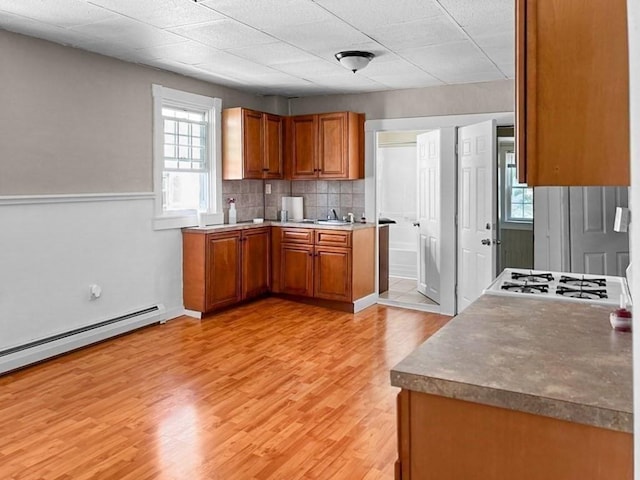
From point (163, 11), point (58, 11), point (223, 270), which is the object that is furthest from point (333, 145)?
point (58, 11)

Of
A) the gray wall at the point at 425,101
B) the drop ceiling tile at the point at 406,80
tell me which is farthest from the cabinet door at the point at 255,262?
the drop ceiling tile at the point at 406,80

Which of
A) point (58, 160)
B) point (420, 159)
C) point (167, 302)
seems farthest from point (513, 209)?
point (58, 160)

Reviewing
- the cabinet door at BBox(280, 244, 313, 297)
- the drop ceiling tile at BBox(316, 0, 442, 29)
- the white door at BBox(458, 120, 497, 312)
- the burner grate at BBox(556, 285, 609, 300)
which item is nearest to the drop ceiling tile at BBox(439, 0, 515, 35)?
the drop ceiling tile at BBox(316, 0, 442, 29)

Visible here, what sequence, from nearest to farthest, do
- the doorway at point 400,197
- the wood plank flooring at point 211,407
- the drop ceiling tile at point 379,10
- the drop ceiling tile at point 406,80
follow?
the wood plank flooring at point 211,407 → the drop ceiling tile at point 379,10 → the drop ceiling tile at point 406,80 → the doorway at point 400,197

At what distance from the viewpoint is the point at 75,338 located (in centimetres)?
415

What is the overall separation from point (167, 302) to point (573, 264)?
374 centimetres

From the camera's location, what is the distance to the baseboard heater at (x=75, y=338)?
3719mm

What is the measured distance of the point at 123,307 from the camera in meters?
4.65

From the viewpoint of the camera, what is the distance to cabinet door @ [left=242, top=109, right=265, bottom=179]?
5.60 m

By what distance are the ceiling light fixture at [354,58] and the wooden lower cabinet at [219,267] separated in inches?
82.5

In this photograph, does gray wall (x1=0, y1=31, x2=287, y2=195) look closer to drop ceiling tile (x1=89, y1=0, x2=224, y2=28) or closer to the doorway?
drop ceiling tile (x1=89, y1=0, x2=224, y2=28)

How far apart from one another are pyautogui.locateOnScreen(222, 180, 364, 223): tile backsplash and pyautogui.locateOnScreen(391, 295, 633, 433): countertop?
4155mm

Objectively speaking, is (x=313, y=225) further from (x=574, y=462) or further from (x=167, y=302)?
(x=574, y=462)

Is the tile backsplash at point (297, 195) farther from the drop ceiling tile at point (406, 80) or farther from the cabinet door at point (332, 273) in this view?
the drop ceiling tile at point (406, 80)
